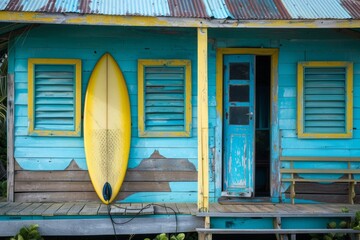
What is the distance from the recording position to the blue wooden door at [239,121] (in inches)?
231

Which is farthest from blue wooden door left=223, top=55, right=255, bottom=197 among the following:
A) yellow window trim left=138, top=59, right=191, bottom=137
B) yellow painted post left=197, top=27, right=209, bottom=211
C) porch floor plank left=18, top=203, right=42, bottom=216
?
porch floor plank left=18, top=203, right=42, bottom=216

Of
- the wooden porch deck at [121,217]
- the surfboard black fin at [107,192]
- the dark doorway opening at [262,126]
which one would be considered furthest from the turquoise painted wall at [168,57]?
the wooden porch deck at [121,217]

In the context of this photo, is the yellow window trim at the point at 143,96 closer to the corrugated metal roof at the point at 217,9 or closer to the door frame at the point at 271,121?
the door frame at the point at 271,121

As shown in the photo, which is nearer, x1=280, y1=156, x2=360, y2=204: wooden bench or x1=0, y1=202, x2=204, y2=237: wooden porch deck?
x1=0, y1=202, x2=204, y2=237: wooden porch deck

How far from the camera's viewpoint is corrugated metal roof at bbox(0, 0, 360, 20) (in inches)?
178

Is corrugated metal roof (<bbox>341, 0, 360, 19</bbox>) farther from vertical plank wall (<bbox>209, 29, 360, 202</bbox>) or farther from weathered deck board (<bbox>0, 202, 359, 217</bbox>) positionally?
weathered deck board (<bbox>0, 202, 359, 217</bbox>)

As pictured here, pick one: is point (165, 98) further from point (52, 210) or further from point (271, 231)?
point (271, 231)

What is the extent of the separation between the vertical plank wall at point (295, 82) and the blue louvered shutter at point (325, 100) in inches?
6.0

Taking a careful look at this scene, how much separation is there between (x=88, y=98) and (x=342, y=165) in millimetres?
3524

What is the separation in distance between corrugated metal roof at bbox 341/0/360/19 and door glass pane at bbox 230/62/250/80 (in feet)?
4.75

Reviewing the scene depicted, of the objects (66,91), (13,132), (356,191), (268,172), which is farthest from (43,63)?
Result: (356,191)

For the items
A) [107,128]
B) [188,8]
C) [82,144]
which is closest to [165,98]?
[107,128]

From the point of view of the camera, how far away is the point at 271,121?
5875 millimetres

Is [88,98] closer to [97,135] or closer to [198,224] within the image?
[97,135]
